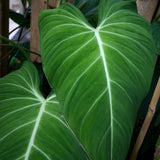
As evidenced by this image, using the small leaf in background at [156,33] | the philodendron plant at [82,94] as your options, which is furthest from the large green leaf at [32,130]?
the small leaf in background at [156,33]

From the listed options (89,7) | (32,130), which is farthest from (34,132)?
(89,7)

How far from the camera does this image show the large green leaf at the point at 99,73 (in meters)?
0.38

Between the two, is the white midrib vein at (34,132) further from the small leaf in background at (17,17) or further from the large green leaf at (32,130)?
the small leaf in background at (17,17)

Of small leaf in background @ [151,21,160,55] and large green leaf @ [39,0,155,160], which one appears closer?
large green leaf @ [39,0,155,160]

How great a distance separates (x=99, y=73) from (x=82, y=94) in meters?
0.06

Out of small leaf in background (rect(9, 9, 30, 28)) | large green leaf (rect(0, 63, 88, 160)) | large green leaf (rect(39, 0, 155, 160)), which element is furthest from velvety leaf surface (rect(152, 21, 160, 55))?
small leaf in background (rect(9, 9, 30, 28))

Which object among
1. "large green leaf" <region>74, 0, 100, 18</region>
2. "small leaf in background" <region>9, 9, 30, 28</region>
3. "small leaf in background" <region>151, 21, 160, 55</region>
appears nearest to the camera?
"small leaf in background" <region>151, 21, 160, 55</region>

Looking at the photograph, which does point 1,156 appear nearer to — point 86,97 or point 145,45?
point 86,97

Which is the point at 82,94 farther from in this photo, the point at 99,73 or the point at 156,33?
the point at 156,33

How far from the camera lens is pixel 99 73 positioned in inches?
16.5

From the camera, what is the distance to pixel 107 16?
24.0 inches

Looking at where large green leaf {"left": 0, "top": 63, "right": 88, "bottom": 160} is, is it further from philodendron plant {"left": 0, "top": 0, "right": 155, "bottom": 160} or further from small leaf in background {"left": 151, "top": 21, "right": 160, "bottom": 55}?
small leaf in background {"left": 151, "top": 21, "right": 160, "bottom": 55}

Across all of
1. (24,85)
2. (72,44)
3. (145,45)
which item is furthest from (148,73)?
(24,85)

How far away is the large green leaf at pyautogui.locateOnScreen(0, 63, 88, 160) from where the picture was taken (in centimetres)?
44
